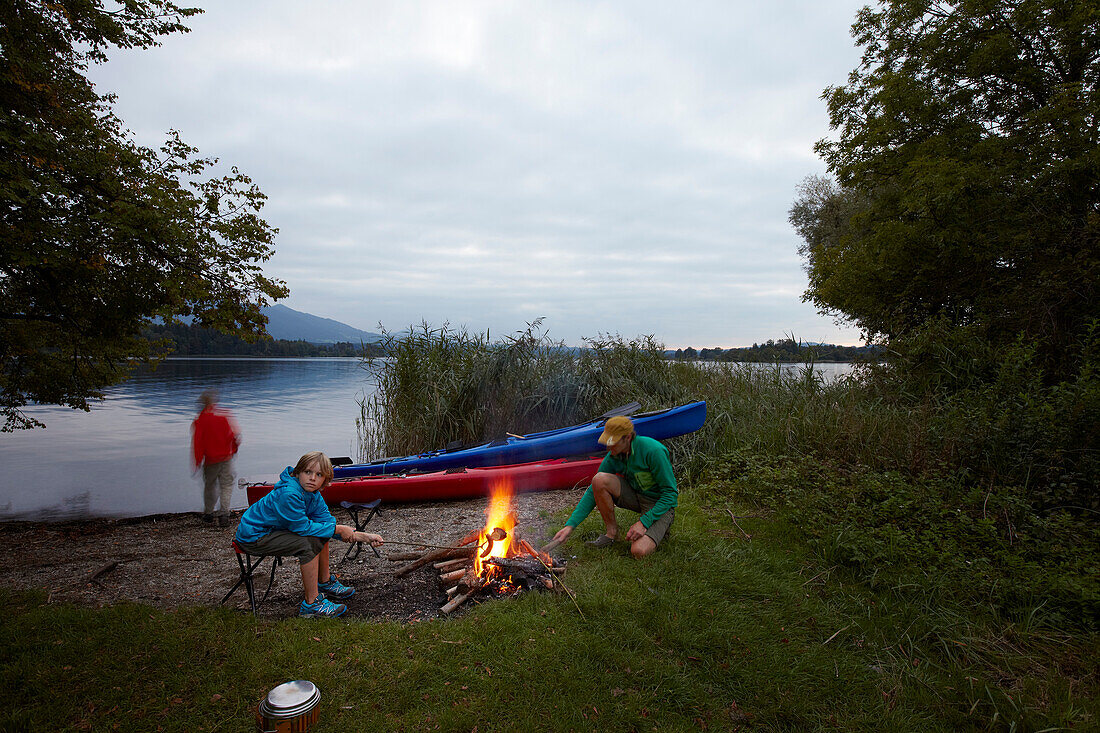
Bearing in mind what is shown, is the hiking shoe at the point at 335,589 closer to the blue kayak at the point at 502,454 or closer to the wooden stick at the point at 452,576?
the wooden stick at the point at 452,576

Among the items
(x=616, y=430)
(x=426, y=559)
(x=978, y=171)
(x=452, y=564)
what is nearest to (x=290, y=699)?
(x=452, y=564)

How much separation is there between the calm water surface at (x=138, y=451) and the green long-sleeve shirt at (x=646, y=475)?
6.69 m

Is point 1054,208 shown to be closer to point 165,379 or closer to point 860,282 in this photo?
point 860,282

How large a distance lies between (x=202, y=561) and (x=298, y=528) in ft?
7.26

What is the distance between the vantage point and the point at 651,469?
4332 millimetres

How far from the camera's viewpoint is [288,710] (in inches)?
75.2

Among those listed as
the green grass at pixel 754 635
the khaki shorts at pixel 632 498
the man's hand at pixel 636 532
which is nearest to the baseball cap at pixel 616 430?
the khaki shorts at pixel 632 498

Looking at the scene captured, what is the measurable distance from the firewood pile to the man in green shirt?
0.28 metres

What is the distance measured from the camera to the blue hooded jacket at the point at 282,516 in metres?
3.40

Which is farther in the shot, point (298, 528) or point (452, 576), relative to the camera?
point (452, 576)

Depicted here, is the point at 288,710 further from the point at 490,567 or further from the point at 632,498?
the point at 632,498

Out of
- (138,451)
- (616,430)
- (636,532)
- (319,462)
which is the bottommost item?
(138,451)

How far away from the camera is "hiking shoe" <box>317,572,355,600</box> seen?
3.69 m

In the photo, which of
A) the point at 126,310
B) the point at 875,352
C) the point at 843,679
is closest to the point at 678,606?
the point at 843,679
